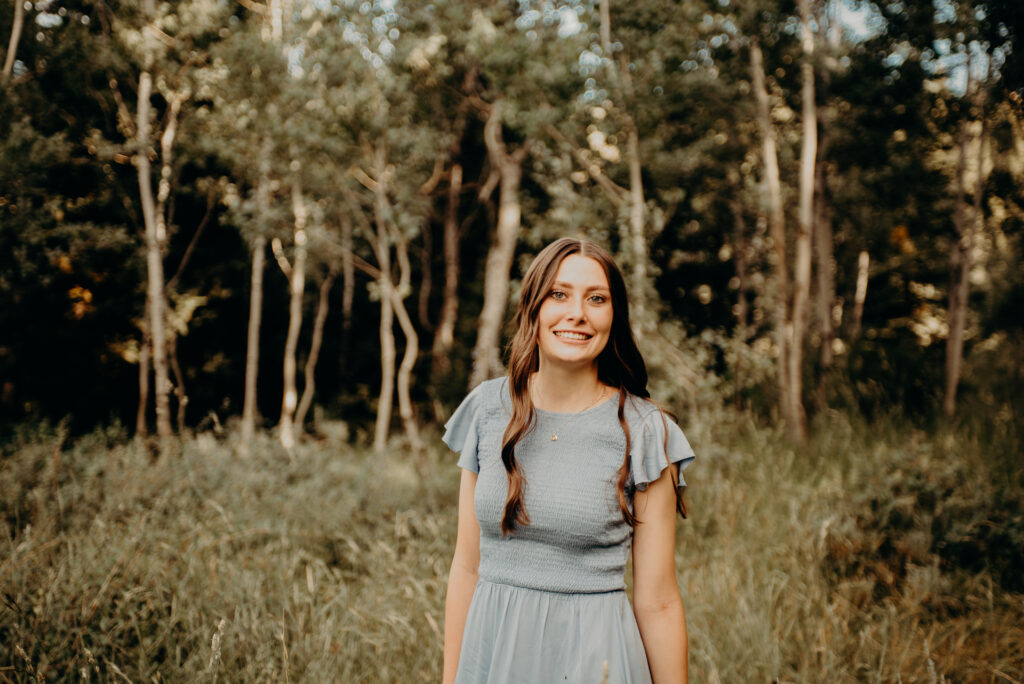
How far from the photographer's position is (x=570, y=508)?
1.55 m

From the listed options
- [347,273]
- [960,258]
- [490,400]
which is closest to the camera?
[490,400]

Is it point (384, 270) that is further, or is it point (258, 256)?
point (384, 270)

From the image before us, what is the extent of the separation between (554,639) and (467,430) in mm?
592

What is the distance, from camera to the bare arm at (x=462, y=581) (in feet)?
5.61

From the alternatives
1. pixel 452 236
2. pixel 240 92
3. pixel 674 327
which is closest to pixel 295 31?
pixel 240 92

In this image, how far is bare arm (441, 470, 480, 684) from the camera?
1.71m

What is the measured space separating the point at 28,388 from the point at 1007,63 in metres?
13.0

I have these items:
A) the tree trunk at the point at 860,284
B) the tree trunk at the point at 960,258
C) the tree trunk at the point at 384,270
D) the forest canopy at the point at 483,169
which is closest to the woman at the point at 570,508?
the forest canopy at the point at 483,169

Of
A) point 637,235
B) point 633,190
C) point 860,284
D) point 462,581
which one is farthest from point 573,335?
point 860,284

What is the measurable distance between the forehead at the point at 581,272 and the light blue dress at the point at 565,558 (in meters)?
0.32

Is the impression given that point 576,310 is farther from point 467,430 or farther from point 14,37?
point 14,37

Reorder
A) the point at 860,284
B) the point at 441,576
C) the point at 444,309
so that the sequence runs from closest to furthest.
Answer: the point at 441,576 → the point at 444,309 → the point at 860,284

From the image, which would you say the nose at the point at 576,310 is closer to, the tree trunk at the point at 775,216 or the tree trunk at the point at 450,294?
the tree trunk at the point at 775,216

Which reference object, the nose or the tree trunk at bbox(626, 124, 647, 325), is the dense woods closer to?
the tree trunk at bbox(626, 124, 647, 325)
